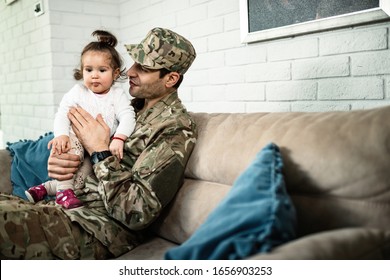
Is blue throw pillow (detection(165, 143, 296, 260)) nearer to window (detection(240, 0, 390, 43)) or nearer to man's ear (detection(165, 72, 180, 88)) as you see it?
man's ear (detection(165, 72, 180, 88))

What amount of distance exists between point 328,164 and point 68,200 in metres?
1.06

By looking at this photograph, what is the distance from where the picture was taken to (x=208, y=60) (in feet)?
8.00

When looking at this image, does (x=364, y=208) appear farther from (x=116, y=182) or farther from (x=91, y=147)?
(x=91, y=147)

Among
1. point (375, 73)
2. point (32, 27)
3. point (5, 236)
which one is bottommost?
point (5, 236)

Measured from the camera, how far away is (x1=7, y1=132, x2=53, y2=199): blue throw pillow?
2.09 m

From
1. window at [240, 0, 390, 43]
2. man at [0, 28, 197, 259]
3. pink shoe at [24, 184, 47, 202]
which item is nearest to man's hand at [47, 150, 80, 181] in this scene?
man at [0, 28, 197, 259]

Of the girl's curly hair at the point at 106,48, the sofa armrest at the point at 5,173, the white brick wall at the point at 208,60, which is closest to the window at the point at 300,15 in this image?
the white brick wall at the point at 208,60

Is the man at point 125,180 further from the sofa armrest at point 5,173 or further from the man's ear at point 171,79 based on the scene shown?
the sofa armrest at point 5,173

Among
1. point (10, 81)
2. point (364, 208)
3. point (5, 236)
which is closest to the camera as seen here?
point (364, 208)

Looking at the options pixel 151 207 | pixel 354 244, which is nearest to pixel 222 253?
pixel 354 244

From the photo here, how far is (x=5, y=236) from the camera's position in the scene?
1.28 m

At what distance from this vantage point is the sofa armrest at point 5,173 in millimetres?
2100

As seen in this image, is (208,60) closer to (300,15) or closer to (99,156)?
(300,15)

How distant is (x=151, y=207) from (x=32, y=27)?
2.56 m
